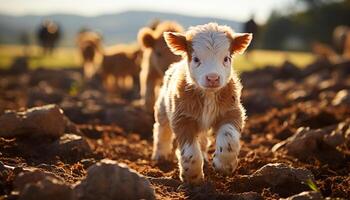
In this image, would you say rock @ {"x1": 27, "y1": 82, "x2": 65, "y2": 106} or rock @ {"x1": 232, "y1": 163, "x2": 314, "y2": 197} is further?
rock @ {"x1": 27, "y1": 82, "x2": 65, "y2": 106}

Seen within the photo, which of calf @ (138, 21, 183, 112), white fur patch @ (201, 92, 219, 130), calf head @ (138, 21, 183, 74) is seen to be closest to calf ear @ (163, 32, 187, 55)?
white fur patch @ (201, 92, 219, 130)

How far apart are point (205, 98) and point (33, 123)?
2.76 metres

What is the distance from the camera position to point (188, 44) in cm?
736

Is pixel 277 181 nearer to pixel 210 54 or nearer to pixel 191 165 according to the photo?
pixel 191 165

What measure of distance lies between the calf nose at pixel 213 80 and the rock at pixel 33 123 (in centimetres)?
292

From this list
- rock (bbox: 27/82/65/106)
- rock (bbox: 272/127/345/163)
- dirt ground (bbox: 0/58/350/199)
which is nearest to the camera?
dirt ground (bbox: 0/58/350/199)

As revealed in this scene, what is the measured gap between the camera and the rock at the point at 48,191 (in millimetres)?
4500

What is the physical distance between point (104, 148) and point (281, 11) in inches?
2830

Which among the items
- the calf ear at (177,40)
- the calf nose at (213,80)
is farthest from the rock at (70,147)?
the calf nose at (213,80)

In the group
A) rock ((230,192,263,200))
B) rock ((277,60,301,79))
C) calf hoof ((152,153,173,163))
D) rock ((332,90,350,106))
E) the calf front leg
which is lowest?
rock ((277,60,301,79))

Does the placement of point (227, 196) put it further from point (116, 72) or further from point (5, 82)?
point (5, 82)

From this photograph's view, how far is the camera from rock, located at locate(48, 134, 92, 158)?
778cm

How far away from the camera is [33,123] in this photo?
322 inches

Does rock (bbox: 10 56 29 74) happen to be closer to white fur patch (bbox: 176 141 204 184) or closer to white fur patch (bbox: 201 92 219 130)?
white fur patch (bbox: 201 92 219 130)
